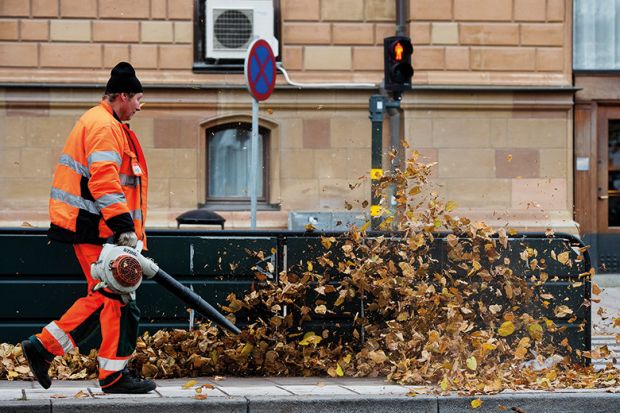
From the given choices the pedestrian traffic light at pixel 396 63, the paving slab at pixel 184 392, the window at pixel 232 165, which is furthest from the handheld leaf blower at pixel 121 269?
the window at pixel 232 165

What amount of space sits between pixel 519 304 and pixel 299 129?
8576 millimetres

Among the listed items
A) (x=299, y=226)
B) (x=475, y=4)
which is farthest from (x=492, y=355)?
(x=475, y=4)

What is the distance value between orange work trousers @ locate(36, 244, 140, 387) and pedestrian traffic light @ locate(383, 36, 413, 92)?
6.78 meters

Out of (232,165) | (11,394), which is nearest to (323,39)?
(232,165)

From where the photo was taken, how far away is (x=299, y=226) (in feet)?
53.5

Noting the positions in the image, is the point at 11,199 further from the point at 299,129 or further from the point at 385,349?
the point at 385,349

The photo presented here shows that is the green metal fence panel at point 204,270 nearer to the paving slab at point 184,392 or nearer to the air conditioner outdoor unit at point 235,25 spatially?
the paving slab at point 184,392

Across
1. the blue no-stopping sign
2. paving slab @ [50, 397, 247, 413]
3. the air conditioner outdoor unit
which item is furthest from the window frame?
paving slab @ [50, 397, 247, 413]

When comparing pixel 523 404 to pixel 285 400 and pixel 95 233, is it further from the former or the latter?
pixel 95 233

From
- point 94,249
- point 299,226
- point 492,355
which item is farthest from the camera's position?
point 299,226

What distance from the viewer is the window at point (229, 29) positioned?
1656cm

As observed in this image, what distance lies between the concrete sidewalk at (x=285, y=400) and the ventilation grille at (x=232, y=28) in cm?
950

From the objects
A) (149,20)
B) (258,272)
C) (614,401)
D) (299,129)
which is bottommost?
(614,401)

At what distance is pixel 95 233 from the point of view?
7.21 m
